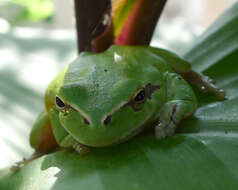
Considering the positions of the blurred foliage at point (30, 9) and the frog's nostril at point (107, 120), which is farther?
the blurred foliage at point (30, 9)

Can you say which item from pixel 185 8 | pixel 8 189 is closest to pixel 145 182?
pixel 8 189

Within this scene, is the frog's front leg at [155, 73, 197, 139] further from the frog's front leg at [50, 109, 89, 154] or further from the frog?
the frog's front leg at [50, 109, 89, 154]

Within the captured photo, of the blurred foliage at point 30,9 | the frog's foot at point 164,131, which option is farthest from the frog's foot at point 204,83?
the blurred foliage at point 30,9

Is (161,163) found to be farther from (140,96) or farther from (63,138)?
(63,138)

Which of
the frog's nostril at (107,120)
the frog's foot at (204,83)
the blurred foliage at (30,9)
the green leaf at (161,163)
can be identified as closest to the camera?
the green leaf at (161,163)

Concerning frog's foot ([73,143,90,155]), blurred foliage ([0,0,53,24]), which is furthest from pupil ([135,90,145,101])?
blurred foliage ([0,0,53,24])

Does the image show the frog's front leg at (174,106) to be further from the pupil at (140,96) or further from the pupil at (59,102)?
the pupil at (59,102)
